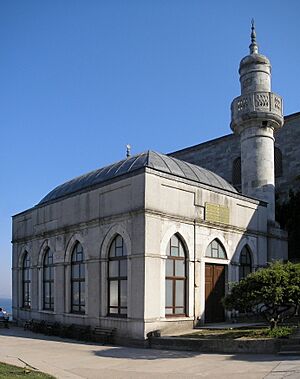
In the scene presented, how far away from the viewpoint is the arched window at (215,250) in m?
19.5

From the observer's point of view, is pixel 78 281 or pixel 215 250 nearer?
pixel 215 250

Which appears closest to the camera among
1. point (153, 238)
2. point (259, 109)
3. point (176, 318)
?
point (153, 238)

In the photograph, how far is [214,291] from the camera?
64.2 feet

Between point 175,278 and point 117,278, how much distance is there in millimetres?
2217

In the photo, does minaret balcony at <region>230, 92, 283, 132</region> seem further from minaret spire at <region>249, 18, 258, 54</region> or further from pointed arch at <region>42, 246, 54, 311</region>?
pointed arch at <region>42, 246, 54, 311</region>

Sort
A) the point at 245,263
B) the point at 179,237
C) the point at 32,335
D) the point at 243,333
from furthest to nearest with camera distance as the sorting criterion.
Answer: the point at 245,263 → the point at 32,335 → the point at 179,237 → the point at 243,333

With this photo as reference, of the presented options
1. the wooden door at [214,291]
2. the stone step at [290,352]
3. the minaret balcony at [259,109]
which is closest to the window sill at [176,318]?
the wooden door at [214,291]

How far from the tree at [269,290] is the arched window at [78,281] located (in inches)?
287

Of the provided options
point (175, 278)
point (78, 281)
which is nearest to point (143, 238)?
point (175, 278)

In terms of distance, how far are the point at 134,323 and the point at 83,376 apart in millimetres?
5451

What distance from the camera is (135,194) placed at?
17266 millimetres

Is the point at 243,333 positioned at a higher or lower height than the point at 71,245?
lower

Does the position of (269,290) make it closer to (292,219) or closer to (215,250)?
(215,250)

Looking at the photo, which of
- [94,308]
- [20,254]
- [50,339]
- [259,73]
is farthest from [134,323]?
[259,73]
